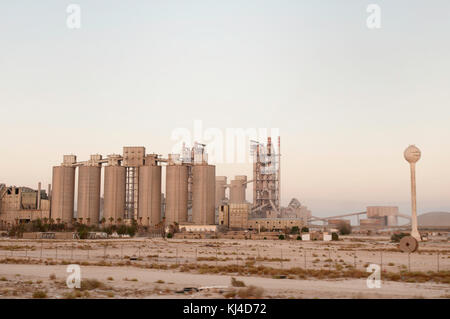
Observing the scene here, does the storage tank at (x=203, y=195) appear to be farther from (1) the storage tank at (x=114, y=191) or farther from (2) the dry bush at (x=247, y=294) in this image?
(2) the dry bush at (x=247, y=294)

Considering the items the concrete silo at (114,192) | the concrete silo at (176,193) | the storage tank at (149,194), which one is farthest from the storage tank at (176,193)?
the concrete silo at (114,192)

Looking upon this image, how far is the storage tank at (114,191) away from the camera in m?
194

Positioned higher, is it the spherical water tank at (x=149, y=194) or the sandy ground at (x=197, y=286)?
the spherical water tank at (x=149, y=194)

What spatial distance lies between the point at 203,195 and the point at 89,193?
45558 millimetres

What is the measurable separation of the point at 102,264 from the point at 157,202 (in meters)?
148

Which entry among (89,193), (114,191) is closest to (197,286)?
(114,191)

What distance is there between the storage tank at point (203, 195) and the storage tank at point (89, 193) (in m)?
39.0

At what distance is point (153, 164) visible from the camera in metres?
194

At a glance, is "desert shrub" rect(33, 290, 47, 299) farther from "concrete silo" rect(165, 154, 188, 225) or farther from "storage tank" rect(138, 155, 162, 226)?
"concrete silo" rect(165, 154, 188, 225)

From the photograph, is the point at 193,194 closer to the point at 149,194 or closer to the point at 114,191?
the point at 149,194

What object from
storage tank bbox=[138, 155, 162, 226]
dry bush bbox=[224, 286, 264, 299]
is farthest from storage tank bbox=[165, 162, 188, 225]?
dry bush bbox=[224, 286, 264, 299]

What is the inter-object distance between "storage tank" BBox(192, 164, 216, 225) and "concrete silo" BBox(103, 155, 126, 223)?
27.8 metres
